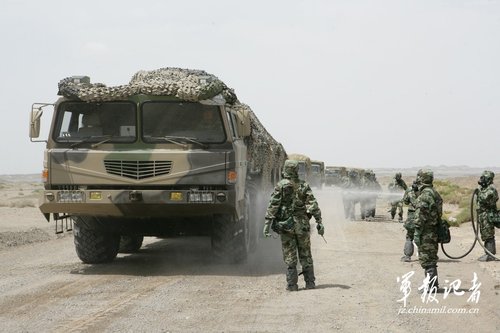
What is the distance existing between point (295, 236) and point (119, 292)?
2.49 metres

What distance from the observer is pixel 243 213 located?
36.9 feet

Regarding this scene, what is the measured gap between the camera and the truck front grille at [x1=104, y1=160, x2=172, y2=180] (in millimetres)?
10234

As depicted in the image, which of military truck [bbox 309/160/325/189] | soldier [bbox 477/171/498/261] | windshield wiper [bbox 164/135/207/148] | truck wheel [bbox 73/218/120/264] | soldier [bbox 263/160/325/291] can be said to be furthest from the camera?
military truck [bbox 309/160/325/189]

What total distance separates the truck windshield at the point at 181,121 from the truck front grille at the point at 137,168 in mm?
455

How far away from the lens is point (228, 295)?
351 inches

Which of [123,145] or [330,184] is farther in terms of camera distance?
[330,184]

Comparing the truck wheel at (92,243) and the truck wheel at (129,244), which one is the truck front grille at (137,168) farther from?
the truck wheel at (129,244)

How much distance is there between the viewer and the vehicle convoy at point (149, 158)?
10.2 meters

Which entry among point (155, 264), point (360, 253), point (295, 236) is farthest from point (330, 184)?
point (295, 236)

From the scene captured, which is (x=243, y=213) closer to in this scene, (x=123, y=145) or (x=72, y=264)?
(x=123, y=145)

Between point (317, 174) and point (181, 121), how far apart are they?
28.7 metres

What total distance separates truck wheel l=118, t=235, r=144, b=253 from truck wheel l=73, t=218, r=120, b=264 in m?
1.52

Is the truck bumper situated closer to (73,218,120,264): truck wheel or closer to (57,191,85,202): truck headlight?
(57,191,85,202): truck headlight

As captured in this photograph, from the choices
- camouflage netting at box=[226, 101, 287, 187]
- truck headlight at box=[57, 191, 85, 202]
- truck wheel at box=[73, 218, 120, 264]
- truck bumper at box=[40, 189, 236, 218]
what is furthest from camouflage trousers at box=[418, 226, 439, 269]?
truck wheel at box=[73, 218, 120, 264]
